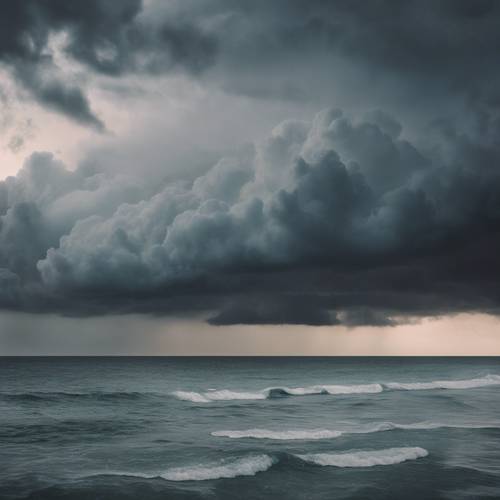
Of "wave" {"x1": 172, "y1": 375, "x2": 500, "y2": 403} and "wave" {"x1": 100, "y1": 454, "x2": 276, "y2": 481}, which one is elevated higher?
"wave" {"x1": 100, "y1": 454, "x2": 276, "y2": 481}

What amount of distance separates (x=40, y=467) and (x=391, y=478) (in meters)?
15.5

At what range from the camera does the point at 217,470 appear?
23000 millimetres

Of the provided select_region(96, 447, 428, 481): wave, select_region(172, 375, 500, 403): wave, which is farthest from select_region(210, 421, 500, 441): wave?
select_region(172, 375, 500, 403): wave

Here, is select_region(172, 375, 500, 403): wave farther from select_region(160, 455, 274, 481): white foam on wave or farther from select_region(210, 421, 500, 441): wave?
select_region(160, 455, 274, 481): white foam on wave

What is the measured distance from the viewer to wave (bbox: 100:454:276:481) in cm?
2220

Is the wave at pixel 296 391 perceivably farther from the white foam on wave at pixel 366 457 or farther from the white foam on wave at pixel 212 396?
the white foam on wave at pixel 366 457

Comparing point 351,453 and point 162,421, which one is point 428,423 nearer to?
point 351,453

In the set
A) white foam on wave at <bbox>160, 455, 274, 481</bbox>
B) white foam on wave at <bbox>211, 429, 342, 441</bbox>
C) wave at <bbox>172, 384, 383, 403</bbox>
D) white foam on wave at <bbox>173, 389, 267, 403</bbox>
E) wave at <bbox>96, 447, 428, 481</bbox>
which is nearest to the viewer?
white foam on wave at <bbox>160, 455, 274, 481</bbox>

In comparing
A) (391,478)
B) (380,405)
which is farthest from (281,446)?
(380,405)

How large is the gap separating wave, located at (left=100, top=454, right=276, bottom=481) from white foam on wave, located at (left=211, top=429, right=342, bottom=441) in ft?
23.1

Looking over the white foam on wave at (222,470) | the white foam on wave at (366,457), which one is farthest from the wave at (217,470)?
the white foam on wave at (366,457)

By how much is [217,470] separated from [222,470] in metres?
0.21

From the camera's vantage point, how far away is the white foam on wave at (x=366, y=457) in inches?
969

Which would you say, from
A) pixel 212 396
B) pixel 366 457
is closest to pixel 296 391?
pixel 212 396
